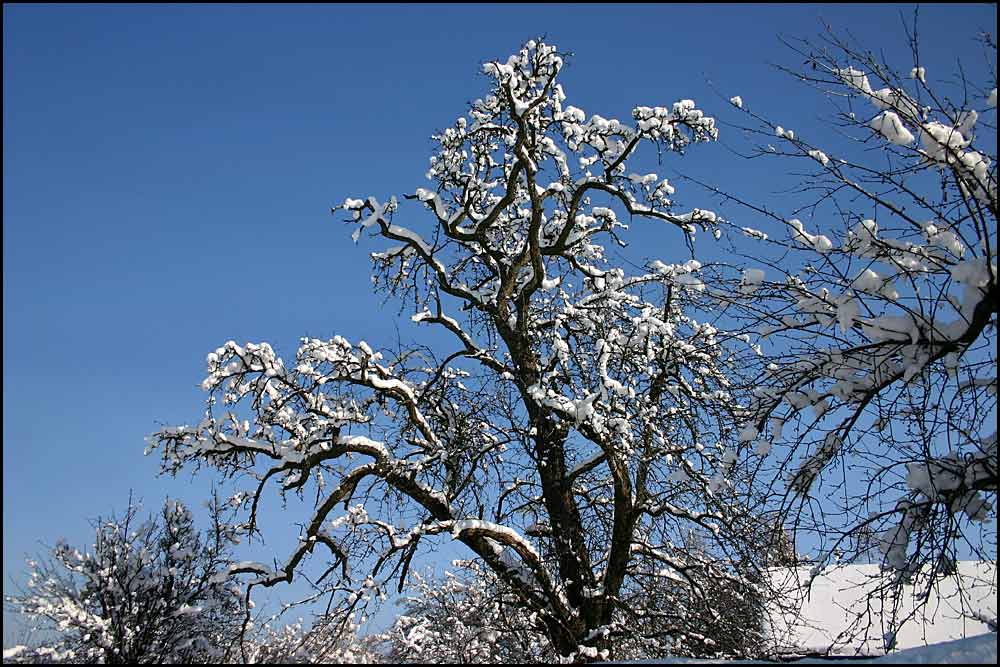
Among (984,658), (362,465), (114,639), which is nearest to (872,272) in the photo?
(984,658)

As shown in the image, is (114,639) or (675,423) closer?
(675,423)

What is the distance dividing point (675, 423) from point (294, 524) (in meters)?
4.64

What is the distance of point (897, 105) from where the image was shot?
453 centimetres

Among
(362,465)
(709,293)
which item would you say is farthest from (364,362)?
(709,293)

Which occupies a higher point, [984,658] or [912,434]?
[912,434]

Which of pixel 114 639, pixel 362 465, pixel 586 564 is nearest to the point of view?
pixel 586 564

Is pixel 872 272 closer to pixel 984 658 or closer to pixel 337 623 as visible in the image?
pixel 984 658

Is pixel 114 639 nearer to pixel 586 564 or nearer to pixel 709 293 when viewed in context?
pixel 586 564

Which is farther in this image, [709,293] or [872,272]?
[709,293]

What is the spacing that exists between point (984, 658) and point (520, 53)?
26.7ft

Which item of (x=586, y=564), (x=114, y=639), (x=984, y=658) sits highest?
(x=586, y=564)

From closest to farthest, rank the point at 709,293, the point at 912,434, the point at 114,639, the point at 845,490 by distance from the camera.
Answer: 1. the point at 912,434
2. the point at 845,490
3. the point at 709,293
4. the point at 114,639

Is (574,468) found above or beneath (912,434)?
above

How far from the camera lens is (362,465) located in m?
8.73
